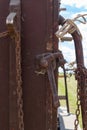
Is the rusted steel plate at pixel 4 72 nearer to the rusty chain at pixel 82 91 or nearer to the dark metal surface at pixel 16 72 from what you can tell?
the dark metal surface at pixel 16 72

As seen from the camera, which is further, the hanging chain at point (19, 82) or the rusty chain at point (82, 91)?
the rusty chain at point (82, 91)

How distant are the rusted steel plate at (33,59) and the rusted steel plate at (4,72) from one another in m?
0.10

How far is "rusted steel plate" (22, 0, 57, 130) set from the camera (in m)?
2.13

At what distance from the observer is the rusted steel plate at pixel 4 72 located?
2154 millimetres

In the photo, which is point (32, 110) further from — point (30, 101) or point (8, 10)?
point (8, 10)

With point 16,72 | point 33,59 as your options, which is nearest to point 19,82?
point 16,72

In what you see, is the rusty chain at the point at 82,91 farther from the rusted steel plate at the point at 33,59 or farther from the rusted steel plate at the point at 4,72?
the rusted steel plate at the point at 4,72

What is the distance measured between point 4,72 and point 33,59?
0.18m

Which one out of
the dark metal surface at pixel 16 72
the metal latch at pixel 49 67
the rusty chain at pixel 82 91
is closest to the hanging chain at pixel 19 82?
the dark metal surface at pixel 16 72

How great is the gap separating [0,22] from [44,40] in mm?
270

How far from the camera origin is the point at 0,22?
86.0 inches

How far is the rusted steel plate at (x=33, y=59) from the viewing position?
2135 millimetres

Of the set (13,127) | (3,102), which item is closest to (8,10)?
(3,102)

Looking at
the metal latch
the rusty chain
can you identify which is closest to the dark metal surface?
the metal latch
